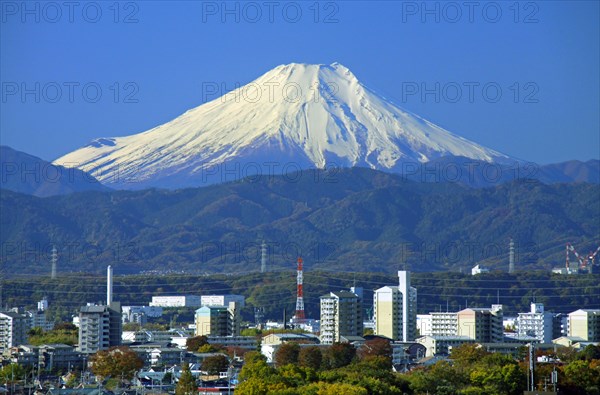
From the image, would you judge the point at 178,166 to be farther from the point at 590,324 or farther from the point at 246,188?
the point at 590,324

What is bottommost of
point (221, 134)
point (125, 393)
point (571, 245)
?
point (125, 393)

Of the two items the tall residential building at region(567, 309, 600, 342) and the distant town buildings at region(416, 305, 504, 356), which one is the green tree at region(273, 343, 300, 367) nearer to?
the distant town buildings at region(416, 305, 504, 356)

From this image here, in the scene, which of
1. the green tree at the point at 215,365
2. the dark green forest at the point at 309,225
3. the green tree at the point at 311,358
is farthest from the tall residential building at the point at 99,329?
the dark green forest at the point at 309,225

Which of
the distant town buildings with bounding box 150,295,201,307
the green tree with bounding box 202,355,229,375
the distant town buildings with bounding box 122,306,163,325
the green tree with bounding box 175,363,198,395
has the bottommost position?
the green tree with bounding box 175,363,198,395

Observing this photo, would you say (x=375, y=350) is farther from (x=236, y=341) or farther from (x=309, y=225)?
(x=309, y=225)

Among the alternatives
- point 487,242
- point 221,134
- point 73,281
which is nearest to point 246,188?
point 221,134

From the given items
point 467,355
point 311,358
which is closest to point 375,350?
point 311,358

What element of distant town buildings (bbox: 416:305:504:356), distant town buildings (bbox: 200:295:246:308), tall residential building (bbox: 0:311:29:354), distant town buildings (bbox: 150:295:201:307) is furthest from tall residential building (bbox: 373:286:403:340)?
distant town buildings (bbox: 150:295:201:307)
